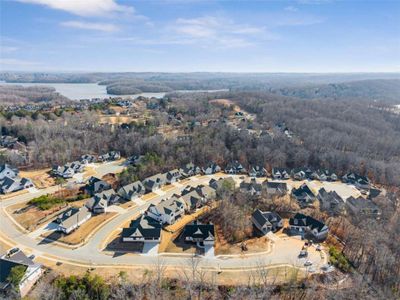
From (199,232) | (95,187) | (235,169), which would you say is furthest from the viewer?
Answer: (235,169)

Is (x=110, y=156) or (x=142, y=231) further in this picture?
(x=110, y=156)

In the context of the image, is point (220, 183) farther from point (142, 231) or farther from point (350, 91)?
point (350, 91)

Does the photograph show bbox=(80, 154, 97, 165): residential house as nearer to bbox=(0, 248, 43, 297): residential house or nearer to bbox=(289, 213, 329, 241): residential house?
bbox=(0, 248, 43, 297): residential house

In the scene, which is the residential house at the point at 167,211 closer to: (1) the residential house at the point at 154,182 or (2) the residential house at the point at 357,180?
(1) the residential house at the point at 154,182

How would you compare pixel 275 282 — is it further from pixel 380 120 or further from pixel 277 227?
pixel 380 120

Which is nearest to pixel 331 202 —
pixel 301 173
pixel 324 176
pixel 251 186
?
pixel 251 186

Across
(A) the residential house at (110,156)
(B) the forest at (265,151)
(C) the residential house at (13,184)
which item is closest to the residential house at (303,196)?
(B) the forest at (265,151)
